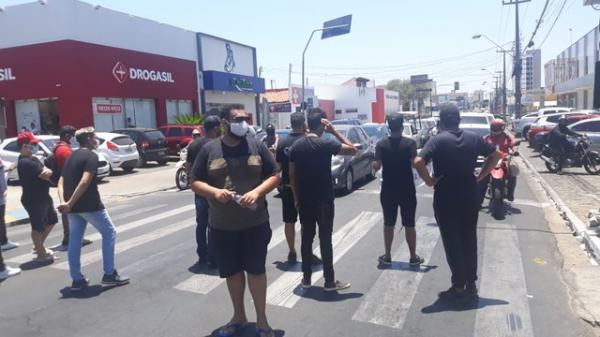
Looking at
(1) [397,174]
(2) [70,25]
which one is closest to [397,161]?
(1) [397,174]

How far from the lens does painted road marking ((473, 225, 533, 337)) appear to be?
4.42 meters

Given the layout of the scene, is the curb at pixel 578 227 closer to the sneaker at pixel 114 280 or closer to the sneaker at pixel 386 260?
the sneaker at pixel 386 260

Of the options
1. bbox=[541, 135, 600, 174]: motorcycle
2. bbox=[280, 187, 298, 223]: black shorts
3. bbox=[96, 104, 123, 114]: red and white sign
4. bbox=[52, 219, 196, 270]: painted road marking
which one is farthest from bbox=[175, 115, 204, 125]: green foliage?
bbox=[280, 187, 298, 223]: black shorts

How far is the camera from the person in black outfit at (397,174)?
5.97 m

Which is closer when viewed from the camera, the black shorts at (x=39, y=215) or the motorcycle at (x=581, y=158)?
the black shorts at (x=39, y=215)

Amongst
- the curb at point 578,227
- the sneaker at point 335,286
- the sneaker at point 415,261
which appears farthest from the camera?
the curb at point 578,227

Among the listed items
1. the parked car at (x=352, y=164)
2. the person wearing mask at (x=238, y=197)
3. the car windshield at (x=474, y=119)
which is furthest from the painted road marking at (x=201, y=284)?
the car windshield at (x=474, y=119)

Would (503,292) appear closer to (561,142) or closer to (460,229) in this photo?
(460,229)

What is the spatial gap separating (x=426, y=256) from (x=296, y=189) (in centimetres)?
235

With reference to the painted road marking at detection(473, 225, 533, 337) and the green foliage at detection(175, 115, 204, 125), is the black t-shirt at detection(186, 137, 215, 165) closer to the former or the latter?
the painted road marking at detection(473, 225, 533, 337)

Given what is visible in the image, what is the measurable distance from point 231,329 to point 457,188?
250 centimetres

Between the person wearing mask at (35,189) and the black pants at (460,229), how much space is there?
16.6ft

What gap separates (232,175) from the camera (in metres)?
4.09

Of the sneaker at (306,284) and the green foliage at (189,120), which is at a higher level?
the green foliage at (189,120)
